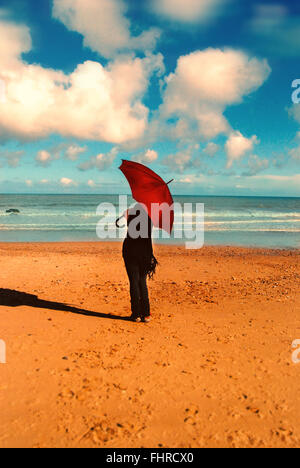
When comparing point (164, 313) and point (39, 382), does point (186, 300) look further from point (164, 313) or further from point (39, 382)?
point (39, 382)

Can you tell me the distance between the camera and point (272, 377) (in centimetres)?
438

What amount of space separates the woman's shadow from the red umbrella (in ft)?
6.93

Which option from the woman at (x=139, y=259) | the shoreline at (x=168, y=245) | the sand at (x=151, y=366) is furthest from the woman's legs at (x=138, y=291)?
the shoreline at (x=168, y=245)

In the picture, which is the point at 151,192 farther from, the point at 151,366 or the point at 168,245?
the point at 168,245

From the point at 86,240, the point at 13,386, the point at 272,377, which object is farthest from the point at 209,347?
the point at 86,240

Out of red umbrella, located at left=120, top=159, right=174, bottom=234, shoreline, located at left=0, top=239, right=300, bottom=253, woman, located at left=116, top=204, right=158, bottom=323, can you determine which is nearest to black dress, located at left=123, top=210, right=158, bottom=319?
woman, located at left=116, top=204, right=158, bottom=323

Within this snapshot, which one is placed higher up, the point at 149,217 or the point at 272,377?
the point at 149,217

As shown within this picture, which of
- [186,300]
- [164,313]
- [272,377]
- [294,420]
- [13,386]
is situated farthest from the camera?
[186,300]

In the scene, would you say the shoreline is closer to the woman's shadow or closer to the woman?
the woman's shadow

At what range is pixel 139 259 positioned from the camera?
607 cm

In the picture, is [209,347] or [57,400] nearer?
[57,400]

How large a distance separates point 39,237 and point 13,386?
17.6 meters

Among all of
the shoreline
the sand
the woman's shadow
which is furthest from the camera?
the shoreline

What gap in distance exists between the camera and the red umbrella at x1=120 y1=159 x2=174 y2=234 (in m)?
5.55
